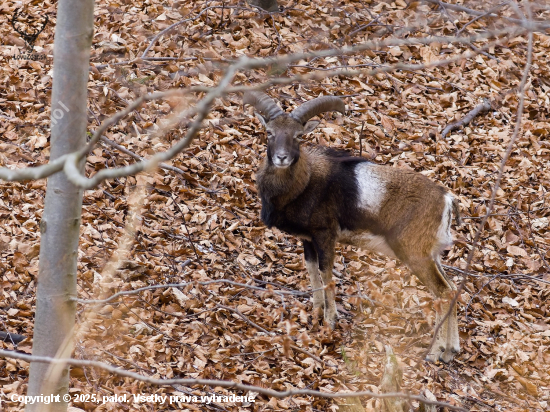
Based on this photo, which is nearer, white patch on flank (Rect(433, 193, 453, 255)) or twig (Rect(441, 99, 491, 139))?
white patch on flank (Rect(433, 193, 453, 255))

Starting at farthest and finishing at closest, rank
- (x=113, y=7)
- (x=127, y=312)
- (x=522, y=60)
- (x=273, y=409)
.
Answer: (x=522, y=60)
(x=113, y=7)
(x=127, y=312)
(x=273, y=409)

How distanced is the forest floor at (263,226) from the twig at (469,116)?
10 centimetres

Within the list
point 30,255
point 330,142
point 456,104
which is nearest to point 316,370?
point 30,255

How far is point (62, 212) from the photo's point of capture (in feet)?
9.78

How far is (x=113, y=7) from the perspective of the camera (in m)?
9.89

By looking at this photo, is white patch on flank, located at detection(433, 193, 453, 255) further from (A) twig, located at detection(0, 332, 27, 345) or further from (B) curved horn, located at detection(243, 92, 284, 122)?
(A) twig, located at detection(0, 332, 27, 345)

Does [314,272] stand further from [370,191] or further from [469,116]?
[469,116]

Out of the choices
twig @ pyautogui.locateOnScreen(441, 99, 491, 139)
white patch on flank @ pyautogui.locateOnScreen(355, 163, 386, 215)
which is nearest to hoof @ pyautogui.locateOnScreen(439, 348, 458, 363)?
white patch on flank @ pyautogui.locateOnScreen(355, 163, 386, 215)

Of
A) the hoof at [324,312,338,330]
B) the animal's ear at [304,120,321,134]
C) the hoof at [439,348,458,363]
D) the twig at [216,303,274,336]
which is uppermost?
the animal's ear at [304,120,321,134]

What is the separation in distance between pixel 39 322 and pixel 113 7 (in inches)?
312

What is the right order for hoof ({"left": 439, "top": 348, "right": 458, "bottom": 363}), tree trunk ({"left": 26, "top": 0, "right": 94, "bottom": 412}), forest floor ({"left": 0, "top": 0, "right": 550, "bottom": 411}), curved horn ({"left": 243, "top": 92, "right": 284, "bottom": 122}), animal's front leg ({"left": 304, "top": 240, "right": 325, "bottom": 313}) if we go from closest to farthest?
tree trunk ({"left": 26, "top": 0, "right": 94, "bottom": 412}) → forest floor ({"left": 0, "top": 0, "right": 550, "bottom": 411}) → hoof ({"left": 439, "top": 348, "right": 458, "bottom": 363}) → curved horn ({"left": 243, "top": 92, "right": 284, "bottom": 122}) → animal's front leg ({"left": 304, "top": 240, "right": 325, "bottom": 313})

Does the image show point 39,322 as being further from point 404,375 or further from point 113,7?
point 113,7

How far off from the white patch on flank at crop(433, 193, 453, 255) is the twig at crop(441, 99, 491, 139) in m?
3.02

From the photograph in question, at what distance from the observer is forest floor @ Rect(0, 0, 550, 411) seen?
582cm
